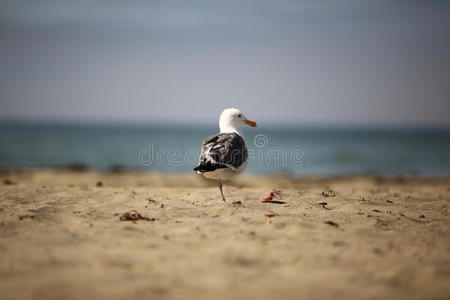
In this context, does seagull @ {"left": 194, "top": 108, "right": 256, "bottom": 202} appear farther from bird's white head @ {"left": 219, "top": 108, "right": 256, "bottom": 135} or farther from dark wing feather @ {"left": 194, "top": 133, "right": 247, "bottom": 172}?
bird's white head @ {"left": 219, "top": 108, "right": 256, "bottom": 135}

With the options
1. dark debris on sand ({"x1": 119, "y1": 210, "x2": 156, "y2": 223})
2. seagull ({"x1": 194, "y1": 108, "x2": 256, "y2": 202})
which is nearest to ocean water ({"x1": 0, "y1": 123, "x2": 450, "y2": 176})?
seagull ({"x1": 194, "y1": 108, "x2": 256, "y2": 202})

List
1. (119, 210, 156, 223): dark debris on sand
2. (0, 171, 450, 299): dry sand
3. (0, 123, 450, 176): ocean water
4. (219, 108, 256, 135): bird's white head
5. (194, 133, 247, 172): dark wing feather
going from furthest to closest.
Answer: (0, 123, 450, 176): ocean water, (219, 108, 256, 135): bird's white head, (194, 133, 247, 172): dark wing feather, (119, 210, 156, 223): dark debris on sand, (0, 171, 450, 299): dry sand

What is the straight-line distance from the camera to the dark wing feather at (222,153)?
6518mm

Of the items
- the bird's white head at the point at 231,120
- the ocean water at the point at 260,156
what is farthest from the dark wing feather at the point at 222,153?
the ocean water at the point at 260,156

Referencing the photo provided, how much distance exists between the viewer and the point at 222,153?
21.8ft

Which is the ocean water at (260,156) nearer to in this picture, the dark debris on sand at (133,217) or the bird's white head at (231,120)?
the bird's white head at (231,120)

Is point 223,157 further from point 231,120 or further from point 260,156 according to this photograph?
point 260,156

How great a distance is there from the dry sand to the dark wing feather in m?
0.69

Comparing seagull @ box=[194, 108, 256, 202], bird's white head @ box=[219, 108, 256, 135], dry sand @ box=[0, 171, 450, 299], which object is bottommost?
dry sand @ box=[0, 171, 450, 299]

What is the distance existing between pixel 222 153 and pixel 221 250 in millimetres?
2698

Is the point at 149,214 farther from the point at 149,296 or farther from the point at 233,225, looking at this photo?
the point at 149,296

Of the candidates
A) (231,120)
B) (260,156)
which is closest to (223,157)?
(231,120)

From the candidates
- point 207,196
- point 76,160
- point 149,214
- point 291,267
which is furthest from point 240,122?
point 76,160

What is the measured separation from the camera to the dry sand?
10.9 ft
